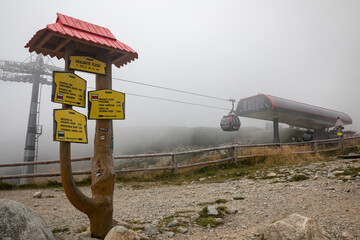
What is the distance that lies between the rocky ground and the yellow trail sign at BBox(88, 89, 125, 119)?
71.7 inches

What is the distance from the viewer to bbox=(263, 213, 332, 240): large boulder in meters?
2.93

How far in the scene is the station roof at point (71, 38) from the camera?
3.51 meters

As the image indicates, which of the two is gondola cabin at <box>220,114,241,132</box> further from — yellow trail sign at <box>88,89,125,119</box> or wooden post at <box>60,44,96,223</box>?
wooden post at <box>60,44,96,223</box>

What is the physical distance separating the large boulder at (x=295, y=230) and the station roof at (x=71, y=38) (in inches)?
142

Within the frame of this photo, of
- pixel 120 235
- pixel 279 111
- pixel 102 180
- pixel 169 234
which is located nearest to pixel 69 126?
pixel 102 180

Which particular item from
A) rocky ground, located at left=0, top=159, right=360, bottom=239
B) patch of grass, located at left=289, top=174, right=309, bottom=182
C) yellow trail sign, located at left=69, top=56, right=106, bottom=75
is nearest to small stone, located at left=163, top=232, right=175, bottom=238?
rocky ground, located at left=0, top=159, right=360, bottom=239

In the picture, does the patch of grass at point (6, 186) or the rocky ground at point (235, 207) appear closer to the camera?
the rocky ground at point (235, 207)

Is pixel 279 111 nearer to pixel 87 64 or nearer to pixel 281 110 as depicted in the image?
pixel 281 110

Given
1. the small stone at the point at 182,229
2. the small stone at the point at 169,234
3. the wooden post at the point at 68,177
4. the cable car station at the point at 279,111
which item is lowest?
the small stone at the point at 169,234

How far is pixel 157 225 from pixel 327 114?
26.1m

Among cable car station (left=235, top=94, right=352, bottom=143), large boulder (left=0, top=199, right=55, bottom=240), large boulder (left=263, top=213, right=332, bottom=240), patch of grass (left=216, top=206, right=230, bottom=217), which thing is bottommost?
patch of grass (left=216, top=206, right=230, bottom=217)

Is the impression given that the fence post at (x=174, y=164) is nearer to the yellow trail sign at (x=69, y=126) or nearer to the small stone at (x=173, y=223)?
the small stone at (x=173, y=223)

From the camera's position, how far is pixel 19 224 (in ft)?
8.18

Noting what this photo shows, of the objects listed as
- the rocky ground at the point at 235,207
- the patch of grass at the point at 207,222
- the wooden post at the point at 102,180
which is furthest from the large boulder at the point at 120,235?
the patch of grass at the point at 207,222
